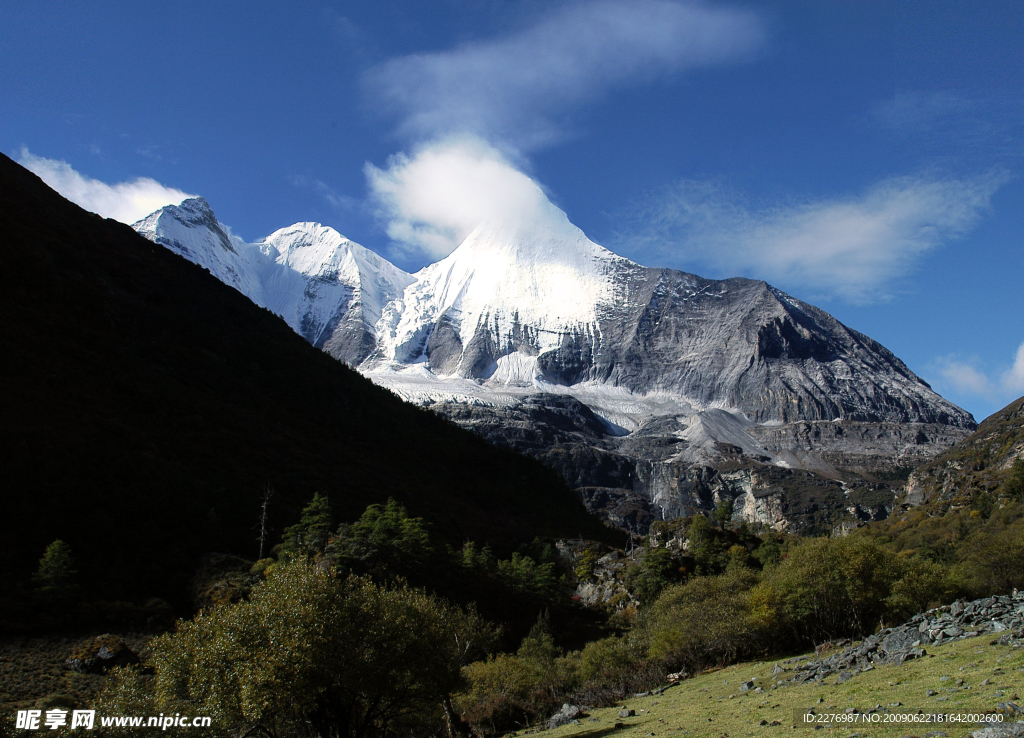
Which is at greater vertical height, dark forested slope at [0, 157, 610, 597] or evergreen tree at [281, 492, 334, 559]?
dark forested slope at [0, 157, 610, 597]

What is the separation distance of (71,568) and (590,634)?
4456 centimetres

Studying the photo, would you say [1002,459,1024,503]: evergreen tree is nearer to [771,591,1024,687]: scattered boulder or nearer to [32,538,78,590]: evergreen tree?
[771,591,1024,687]: scattered boulder

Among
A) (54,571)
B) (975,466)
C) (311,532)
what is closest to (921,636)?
(311,532)

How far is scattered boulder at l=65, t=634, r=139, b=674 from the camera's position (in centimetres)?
3400

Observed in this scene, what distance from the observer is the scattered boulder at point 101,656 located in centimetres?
3400

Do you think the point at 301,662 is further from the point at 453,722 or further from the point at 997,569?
the point at 997,569

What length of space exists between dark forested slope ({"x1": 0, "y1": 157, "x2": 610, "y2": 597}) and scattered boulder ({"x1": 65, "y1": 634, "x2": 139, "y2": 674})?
8882 mm

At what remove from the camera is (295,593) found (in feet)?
74.2

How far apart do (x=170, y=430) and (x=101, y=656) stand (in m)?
46.2

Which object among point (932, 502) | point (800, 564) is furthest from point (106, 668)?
point (932, 502)

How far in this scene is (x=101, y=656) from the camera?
3500 centimetres

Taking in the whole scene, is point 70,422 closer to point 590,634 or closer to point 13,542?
point 13,542

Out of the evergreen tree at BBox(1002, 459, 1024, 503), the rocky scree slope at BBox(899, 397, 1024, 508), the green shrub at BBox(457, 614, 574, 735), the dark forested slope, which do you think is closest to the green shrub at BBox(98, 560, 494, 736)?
the green shrub at BBox(457, 614, 574, 735)

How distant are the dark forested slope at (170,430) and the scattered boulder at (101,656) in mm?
8882
